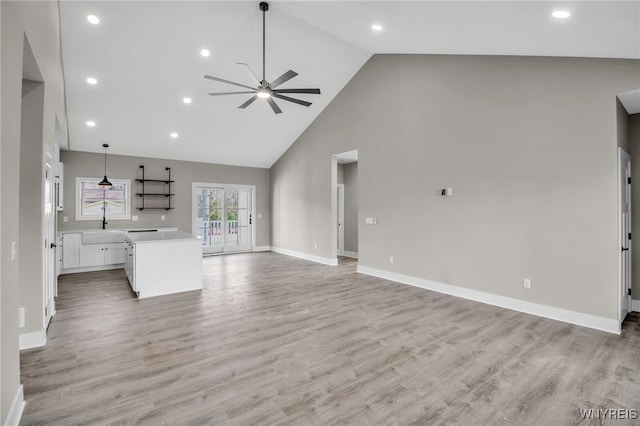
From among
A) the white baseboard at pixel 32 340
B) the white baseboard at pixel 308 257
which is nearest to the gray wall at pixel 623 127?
the white baseboard at pixel 308 257

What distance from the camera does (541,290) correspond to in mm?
3875

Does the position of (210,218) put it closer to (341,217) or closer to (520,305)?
(341,217)

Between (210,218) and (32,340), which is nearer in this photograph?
(32,340)

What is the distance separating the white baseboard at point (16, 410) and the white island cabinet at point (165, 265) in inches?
104

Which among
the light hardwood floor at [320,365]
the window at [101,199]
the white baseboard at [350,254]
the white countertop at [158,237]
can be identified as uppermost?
the window at [101,199]

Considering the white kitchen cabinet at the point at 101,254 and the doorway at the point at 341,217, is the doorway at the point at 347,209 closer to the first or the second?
the doorway at the point at 341,217

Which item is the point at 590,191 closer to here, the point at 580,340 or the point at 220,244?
the point at 580,340

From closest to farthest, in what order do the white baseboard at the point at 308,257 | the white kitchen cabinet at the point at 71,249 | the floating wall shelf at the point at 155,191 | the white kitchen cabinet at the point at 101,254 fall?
the white kitchen cabinet at the point at 71,249
the white kitchen cabinet at the point at 101,254
the white baseboard at the point at 308,257
the floating wall shelf at the point at 155,191

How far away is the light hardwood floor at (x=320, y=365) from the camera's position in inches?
81.4

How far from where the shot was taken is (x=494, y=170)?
4.30 meters

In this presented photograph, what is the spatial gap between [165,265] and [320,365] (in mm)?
3283

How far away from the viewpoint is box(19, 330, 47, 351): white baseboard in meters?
2.95

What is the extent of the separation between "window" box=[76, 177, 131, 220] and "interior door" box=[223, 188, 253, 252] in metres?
2.57

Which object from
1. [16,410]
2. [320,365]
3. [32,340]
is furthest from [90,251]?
[320,365]
